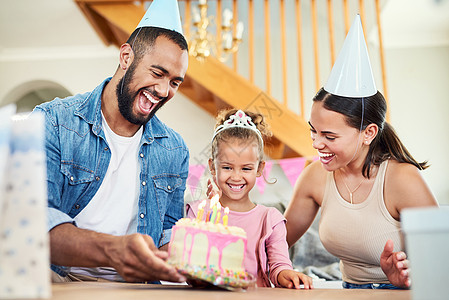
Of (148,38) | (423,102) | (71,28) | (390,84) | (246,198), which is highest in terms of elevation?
(71,28)

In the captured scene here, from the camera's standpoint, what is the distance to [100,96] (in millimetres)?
1437

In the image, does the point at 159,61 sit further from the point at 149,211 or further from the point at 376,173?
the point at 376,173

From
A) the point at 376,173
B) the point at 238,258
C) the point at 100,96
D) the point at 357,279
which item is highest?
the point at 100,96

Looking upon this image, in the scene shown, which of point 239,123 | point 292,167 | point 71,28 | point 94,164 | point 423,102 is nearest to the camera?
point 94,164

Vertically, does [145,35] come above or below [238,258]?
above

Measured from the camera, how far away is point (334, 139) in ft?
4.59

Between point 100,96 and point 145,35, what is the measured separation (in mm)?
254

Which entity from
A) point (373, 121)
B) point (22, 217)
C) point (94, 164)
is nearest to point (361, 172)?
point (373, 121)

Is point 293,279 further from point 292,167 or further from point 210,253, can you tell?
point 292,167

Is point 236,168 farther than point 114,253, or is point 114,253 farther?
point 236,168

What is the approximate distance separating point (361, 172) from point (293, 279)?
0.53 metres

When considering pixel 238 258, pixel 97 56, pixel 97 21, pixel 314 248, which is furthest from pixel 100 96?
pixel 97 56

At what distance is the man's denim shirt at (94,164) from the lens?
49.2 inches

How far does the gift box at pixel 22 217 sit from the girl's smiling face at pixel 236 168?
3.21 ft
